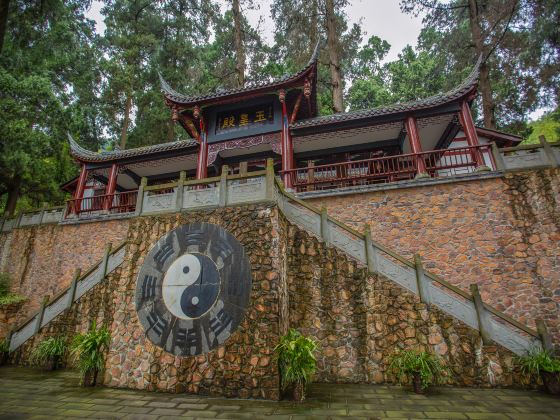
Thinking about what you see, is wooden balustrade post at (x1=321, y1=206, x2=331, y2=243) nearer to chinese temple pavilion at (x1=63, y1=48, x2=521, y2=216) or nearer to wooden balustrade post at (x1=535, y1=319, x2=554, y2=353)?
chinese temple pavilion at (x1=63, y1=48, x2=521, y2=216)

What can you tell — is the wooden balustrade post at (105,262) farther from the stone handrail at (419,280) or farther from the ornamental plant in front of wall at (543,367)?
the ornamental plant in front of wall at (543,367)

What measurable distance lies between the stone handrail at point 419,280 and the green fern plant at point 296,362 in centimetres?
245

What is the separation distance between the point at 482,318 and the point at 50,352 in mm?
9915

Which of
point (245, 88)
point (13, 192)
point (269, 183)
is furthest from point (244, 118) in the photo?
point (13, 192)

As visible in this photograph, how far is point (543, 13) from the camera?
12.2 meters

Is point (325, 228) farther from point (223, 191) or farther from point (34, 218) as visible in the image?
point (34, 218)

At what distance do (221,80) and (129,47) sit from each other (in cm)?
585

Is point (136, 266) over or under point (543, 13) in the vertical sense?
under

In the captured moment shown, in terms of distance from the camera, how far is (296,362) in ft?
16.6

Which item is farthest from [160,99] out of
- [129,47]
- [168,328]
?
[168,328]

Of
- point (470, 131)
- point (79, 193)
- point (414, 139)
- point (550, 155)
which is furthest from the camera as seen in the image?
point (79, 193)

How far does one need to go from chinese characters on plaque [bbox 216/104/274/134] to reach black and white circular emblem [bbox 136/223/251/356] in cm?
714

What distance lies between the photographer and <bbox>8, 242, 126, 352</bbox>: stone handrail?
834 centimetres

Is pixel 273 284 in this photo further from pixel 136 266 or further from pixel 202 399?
pixel 136 266
